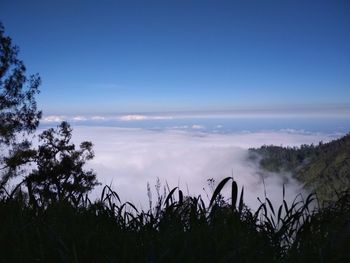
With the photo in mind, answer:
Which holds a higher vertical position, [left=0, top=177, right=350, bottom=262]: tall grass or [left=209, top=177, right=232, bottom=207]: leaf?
[left=209, top=177, right=232, bottom=207]: leaf

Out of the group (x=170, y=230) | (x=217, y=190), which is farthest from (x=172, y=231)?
(x=217, y=190)

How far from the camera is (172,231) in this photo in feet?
7.50

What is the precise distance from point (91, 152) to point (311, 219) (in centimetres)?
2668

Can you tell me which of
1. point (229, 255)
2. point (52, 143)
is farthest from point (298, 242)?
point (52, 143)

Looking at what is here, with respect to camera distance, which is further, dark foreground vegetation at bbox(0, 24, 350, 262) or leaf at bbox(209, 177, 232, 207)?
leaf at bbox(209, 177, 232, 207)

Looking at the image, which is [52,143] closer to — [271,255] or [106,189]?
[106,189]

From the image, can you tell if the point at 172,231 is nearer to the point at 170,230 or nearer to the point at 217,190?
the point at 170,230

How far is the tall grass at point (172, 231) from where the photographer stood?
1.95 metres

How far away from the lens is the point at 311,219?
2.59 metres

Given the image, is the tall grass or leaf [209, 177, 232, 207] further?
leaf [209, 177, 232, 207]

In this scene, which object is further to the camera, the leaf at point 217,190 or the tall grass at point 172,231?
the leaf at point 217,190

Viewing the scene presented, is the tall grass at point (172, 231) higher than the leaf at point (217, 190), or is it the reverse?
the leaf at point (217, 190)

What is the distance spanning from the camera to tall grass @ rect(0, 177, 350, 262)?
6.39 feet

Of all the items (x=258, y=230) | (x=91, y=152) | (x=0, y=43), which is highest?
(x=0, y=43)
